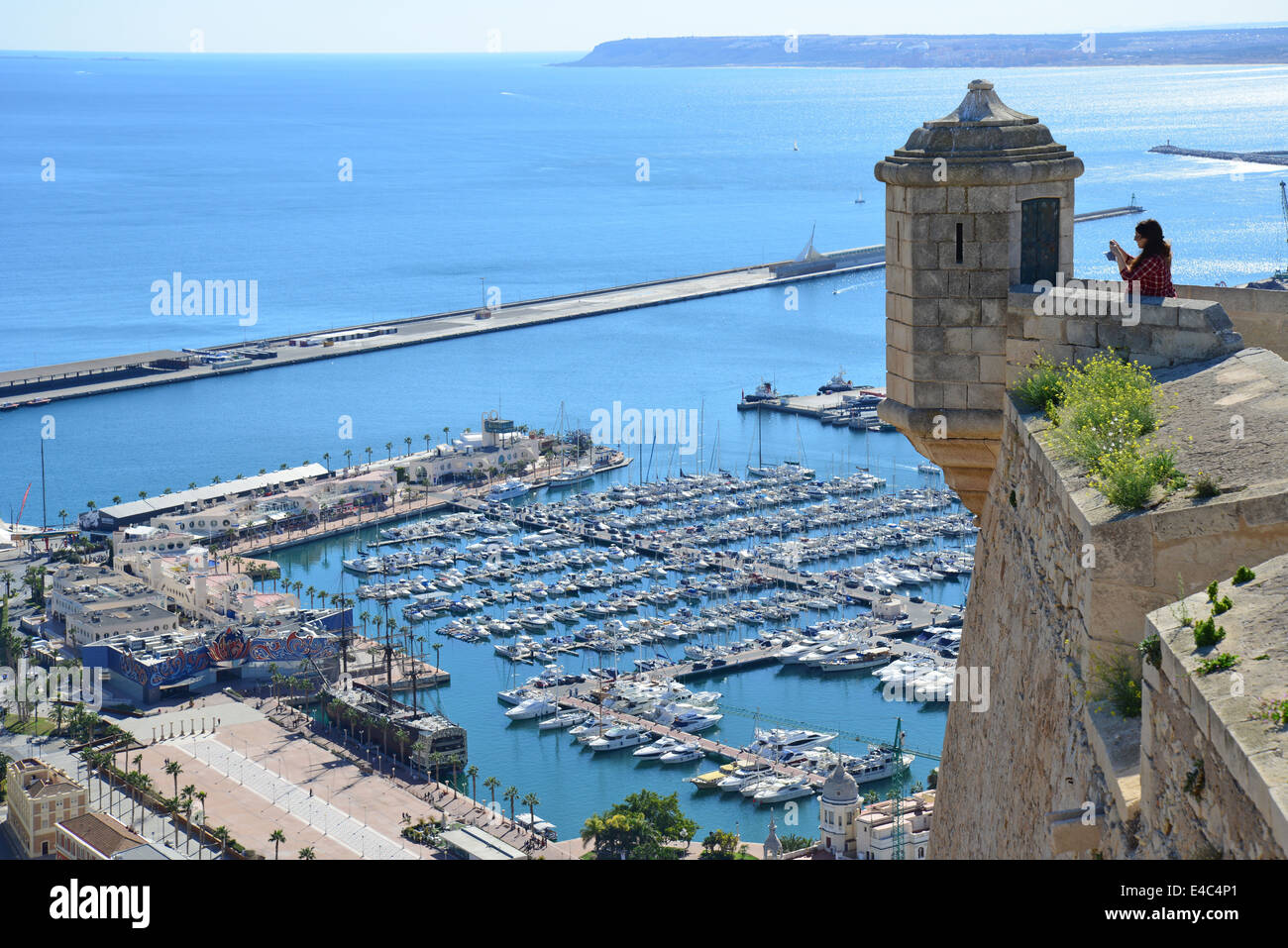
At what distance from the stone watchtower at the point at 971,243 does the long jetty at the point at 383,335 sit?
220 ft

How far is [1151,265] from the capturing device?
22.2ft

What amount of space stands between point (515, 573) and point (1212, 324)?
149ft

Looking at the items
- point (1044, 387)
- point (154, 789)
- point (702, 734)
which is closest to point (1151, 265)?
point (1044, 387)

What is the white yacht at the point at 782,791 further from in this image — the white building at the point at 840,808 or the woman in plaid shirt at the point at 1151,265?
the woman in plaid shirt at the point at 1151,265

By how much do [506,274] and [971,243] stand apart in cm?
9414

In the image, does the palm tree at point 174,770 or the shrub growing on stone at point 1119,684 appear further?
the palm tree at point 174,770

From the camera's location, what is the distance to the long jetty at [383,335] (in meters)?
72.4

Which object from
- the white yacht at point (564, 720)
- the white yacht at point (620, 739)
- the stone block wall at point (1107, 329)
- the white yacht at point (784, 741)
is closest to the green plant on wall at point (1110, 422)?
the stone block wall at point (1107, 329)

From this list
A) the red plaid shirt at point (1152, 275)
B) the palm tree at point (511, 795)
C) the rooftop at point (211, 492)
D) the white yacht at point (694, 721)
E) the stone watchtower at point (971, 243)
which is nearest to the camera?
the red plaid shirt at point (1152, 275)

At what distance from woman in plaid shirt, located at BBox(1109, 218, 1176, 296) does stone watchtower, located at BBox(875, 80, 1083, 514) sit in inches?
23.6

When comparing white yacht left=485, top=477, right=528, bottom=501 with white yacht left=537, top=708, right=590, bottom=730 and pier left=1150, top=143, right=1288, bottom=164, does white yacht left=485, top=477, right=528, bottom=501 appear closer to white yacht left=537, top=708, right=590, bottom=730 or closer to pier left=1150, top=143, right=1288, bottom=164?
white yacht left=537, top=708, right=590, bottom=730

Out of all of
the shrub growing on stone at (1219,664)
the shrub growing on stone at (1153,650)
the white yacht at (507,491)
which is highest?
the shrub growing on stone at (1219,664)

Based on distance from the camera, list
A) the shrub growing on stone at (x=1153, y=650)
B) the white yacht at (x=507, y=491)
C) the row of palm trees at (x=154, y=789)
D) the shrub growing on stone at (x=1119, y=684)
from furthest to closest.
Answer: the white yacht at (x=507, y=491) → the row of palm trees at (x=154, y=789) → the shrub growing on stone at (x=1119, y=684) → the shrub growing on stone at (x=1153, y=650)
